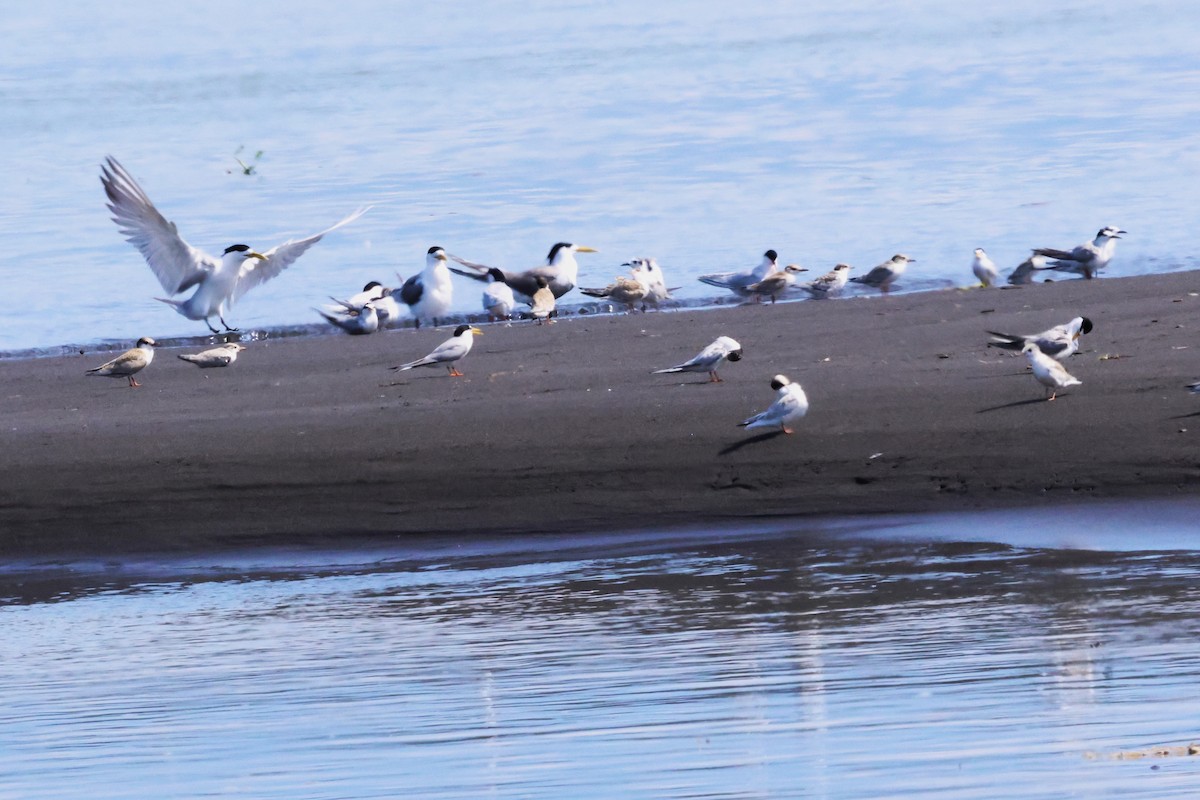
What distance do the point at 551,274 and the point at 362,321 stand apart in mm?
1985

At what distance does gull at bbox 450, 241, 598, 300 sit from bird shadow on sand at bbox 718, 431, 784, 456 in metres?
6.53

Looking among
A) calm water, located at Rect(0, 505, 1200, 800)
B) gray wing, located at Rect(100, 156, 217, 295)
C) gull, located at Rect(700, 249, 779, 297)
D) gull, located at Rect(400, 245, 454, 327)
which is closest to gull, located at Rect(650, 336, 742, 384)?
calm water, located at Rect(0, 505, 1200, 800)

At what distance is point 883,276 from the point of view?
50.9 feet

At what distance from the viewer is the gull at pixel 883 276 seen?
15.5 meters

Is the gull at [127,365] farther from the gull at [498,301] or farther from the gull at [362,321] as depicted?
the gull at [498,301]

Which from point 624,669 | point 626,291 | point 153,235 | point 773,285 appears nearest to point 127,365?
point 153,235

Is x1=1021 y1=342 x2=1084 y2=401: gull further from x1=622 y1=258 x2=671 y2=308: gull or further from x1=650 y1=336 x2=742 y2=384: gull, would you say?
x1=622 y1=258 x2=671 y2=308: gull

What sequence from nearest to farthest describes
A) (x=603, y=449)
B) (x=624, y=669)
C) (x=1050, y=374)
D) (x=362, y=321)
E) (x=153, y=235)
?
(x=624, y=669) → (x=1050, y=374) → (x=603, y=449) → (x=153, y=235) → (x=362, y=321)

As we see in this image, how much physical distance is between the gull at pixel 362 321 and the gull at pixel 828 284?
3.18 meters

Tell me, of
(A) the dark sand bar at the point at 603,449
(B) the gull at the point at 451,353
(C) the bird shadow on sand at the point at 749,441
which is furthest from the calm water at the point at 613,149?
(C) the bird shadow on sand at the point at 749,441

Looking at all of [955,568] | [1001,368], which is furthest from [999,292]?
[955,568]

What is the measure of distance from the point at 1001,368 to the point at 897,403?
95 cm

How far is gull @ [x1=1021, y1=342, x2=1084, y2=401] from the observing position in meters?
9.62

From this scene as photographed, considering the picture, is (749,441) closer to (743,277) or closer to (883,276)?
(883,276)
